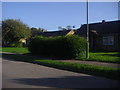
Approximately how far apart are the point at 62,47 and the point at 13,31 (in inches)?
1698

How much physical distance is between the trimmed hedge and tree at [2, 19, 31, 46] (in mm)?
37431

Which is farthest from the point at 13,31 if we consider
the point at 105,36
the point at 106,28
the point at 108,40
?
the point at 108,40

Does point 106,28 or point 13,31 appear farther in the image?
point 13,31

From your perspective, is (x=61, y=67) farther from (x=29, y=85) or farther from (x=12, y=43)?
(x=12, y=43)

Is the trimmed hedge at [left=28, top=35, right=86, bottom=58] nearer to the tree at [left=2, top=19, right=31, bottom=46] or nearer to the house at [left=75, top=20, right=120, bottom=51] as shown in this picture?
the house at [left=75, top=20, right=120, bottom=51]

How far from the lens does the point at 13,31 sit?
6331 centimetres

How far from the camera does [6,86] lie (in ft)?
27.9

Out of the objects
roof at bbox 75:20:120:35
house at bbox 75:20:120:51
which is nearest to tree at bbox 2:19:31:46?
roof at bbox 75:20:120:35

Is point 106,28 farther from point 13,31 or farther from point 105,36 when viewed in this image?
point 13,31

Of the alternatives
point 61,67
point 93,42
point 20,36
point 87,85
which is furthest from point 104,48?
point 20,36

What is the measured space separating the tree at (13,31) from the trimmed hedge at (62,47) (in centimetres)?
3743

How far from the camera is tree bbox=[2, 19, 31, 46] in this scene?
63.3 metres

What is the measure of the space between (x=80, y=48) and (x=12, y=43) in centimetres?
4701

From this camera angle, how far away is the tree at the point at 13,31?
63281 mm
